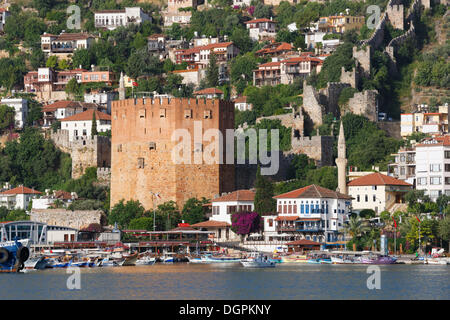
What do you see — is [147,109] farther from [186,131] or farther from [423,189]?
[423,189]

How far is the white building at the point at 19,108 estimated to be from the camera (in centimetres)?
11050

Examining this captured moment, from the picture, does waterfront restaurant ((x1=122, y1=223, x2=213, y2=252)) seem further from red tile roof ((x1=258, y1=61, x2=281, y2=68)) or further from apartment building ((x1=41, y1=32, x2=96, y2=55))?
apartment building ((x1=41, y1=32, x2=96, y2=55))

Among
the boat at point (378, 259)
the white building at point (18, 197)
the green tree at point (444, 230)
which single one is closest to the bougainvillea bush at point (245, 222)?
the boat at point (378, 259)

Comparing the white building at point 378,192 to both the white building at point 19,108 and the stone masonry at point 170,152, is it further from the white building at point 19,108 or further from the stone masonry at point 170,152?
the white building at point 19,108

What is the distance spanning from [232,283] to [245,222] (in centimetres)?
2201

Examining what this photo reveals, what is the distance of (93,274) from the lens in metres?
66.2

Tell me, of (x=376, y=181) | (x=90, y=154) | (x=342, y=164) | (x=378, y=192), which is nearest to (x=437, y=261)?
(x=378, y=192)

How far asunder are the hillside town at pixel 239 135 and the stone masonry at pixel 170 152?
8 cm

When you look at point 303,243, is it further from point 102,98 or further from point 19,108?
point 102,98

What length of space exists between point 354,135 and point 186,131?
43.7ft

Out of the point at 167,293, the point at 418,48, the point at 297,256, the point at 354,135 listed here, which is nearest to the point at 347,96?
the point at 354,135

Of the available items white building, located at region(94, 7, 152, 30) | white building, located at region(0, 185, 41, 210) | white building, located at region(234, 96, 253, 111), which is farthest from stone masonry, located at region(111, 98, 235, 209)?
white building, located at region(94, 7, 152, 30)
